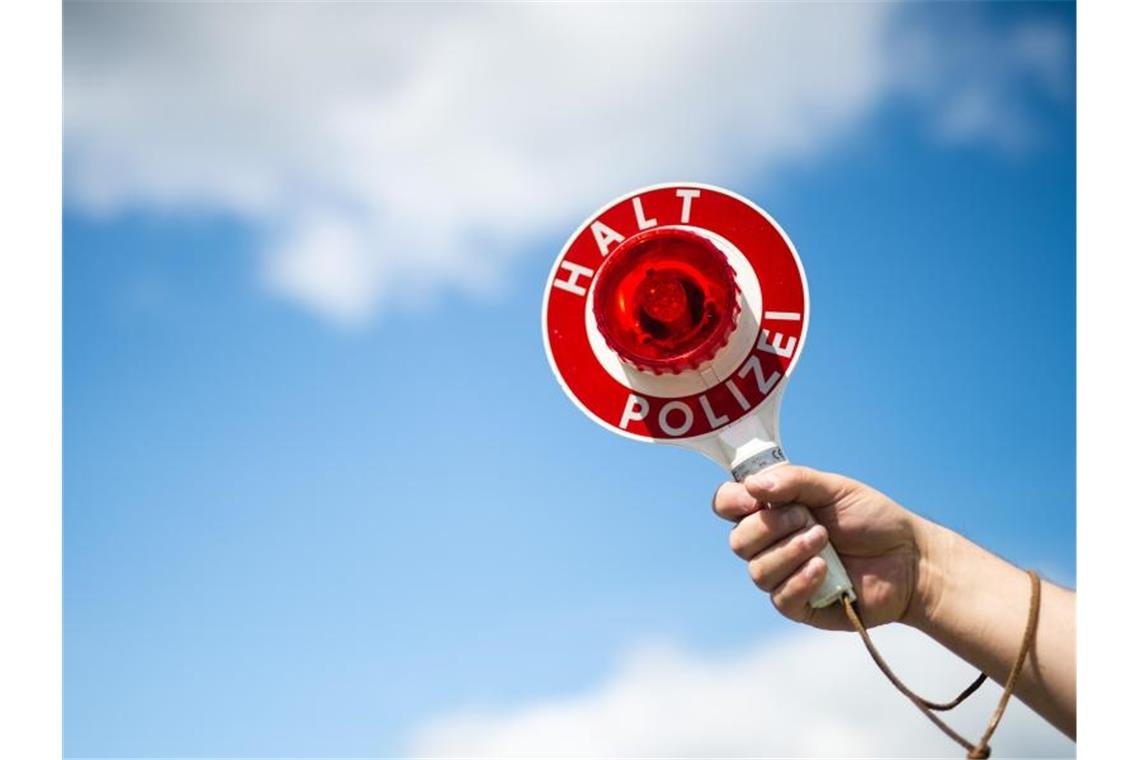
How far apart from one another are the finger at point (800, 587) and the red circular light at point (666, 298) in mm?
529

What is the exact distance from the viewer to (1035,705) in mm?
2412

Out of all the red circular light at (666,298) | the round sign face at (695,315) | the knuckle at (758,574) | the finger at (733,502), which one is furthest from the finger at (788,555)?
the red circular light at (666,298)

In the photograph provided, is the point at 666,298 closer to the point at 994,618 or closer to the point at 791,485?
the point at 791,485

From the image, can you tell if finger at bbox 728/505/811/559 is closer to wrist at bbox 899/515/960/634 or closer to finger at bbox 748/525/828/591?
finger at bbox 748/525/828/591

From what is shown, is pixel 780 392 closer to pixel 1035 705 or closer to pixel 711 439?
pixel 711 439

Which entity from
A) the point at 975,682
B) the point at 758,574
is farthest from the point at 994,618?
the point at 758,574

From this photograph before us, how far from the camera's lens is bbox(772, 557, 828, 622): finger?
86.7 inches

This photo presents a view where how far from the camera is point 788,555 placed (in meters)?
2.20

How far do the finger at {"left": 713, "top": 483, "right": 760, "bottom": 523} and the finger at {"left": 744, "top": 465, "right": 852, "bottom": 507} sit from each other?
3 centimetres

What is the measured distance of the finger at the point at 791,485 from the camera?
2170 mm

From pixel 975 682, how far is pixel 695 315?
1.18m

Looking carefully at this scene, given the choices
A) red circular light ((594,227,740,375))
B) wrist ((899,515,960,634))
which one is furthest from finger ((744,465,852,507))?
wrist ((899,515,960,634))

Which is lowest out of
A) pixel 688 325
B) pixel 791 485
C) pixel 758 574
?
pixel 758 574
